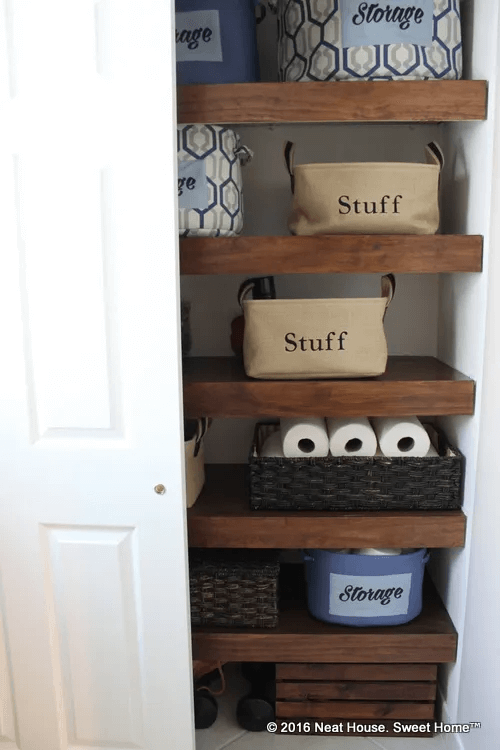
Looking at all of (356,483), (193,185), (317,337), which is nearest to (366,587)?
(356,483)

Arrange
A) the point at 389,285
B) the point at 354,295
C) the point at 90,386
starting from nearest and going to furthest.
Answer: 1. the point at 90,386
2. the point at 389,285
3. the point at 354,295

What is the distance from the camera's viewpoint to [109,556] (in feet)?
5.13

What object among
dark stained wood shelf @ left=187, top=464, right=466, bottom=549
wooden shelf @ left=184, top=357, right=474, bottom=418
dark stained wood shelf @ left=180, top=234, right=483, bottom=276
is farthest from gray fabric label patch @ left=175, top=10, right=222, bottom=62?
dark stained wood shelf @ left=187, top=464, right=466, bottom=549

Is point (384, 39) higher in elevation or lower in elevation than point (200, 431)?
higher

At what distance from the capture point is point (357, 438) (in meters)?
1.72

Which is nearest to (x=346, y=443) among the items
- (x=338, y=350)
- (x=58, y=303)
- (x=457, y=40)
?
(x=338, y=350)

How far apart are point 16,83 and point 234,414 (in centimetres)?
90

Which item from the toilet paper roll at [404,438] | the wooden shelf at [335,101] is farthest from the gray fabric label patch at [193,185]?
the toilet paper roll at [404,438]

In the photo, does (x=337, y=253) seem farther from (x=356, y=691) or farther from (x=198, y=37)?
(x=356, y=691)

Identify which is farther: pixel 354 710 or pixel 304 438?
pixel 354 710

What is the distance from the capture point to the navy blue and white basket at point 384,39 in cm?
154

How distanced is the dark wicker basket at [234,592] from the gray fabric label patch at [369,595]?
0.17 meters

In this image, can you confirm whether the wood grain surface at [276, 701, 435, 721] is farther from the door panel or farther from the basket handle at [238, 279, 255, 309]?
the basket handle at [238, 279, 255, 309]

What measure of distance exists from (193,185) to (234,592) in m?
1.08
